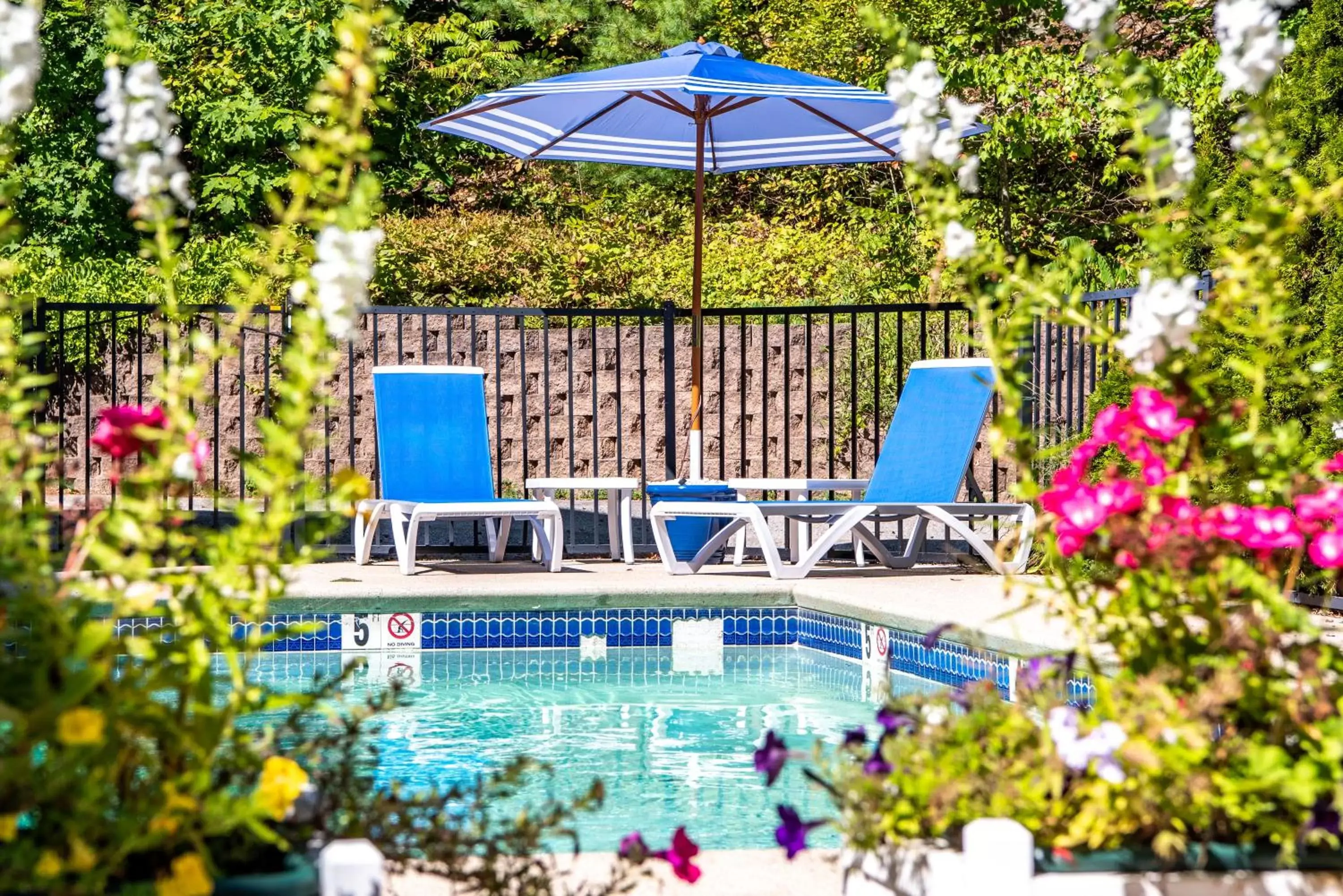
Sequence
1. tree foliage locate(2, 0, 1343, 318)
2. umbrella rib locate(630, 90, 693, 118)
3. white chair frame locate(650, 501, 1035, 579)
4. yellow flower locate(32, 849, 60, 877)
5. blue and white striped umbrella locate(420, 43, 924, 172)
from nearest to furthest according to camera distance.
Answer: yellow flower locate(32, 849, 60, 877)
white chair frame locate(650, 501, 1035, 579)
blue and white striped umbrella locate(420, 43, 924, 172)
umbrella rib locate(630, 90, 693, 118)
tree foliage locate(2, 0, 1343, 318)

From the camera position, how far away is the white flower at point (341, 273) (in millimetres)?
1599


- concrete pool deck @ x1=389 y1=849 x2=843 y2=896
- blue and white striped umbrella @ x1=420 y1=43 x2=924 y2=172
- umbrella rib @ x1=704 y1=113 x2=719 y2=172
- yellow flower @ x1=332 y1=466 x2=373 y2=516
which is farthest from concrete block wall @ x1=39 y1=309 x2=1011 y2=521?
A: yellow flower @ x1=332 y1=466 x2=373 y2=516

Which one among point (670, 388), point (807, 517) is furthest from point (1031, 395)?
point (670, 388)

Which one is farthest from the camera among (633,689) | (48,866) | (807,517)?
(807,517)

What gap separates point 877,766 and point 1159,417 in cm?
59

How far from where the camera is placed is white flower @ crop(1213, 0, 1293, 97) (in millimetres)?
1892

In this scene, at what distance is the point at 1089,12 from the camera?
2.03 metres

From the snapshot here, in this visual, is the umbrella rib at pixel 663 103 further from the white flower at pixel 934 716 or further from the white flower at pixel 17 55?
the white flower at pixel 17 55

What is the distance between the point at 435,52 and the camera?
15523mm

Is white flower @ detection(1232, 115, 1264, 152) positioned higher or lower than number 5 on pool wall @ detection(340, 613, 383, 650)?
higher

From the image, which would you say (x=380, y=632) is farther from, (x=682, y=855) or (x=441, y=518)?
(x=682, y=855)

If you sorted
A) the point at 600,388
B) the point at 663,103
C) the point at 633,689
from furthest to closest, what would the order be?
the point at 600,388
the point at 663,103
the point at 633,689

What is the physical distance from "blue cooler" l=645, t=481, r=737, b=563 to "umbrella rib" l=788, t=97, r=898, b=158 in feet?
6.41

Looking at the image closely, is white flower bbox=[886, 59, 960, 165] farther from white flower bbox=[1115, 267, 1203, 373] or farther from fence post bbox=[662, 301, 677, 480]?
fence post bbox=[662, 301, 677, 480]
